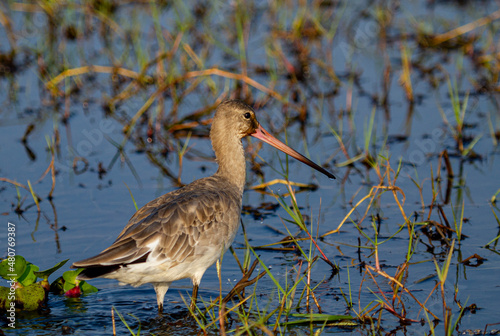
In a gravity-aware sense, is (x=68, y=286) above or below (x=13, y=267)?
below

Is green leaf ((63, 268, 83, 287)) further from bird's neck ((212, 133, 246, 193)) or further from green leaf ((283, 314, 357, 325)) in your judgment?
green leaf ((283, 314, 357, 325))

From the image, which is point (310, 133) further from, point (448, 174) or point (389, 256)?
point (389, 256)

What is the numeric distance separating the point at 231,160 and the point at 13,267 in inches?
70.0

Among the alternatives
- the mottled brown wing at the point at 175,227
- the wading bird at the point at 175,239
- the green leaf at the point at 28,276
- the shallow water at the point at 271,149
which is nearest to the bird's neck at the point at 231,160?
the wading bird at the point at 175,239

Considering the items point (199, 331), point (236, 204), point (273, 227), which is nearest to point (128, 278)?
point (199, 331)

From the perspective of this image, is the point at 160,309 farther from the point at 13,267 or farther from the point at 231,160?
the point at 231,160

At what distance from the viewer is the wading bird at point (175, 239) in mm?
4840

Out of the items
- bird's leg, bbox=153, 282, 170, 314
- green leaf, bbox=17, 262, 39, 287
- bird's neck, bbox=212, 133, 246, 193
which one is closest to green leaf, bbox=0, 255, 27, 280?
green leaf, bbox=17, 262, 39, 287

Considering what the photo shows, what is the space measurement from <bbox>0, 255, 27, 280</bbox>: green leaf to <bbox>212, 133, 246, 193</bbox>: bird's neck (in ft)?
5.29

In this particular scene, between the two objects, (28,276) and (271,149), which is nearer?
(28,276)

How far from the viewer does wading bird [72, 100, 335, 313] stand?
484 centimetres

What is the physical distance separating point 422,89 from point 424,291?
5096mm

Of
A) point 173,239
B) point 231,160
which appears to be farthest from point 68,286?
point 231,160

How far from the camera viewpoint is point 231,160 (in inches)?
233
